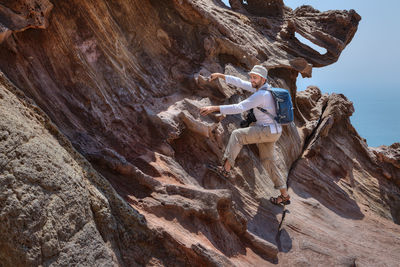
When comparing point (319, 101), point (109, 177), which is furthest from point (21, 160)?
point (319, 101)

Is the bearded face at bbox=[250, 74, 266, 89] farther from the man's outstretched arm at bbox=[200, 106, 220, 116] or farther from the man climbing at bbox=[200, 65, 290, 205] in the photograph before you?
the man's outstretched arm at bbox=[200, 106, 220, 116]

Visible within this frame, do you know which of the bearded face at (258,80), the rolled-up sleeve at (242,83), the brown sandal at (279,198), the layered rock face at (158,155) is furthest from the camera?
the brown sandal at (279,198)

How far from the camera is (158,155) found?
24.0 ft

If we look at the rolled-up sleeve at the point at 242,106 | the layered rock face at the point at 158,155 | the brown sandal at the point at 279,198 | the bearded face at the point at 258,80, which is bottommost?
the brown sandal at the point at 279,198

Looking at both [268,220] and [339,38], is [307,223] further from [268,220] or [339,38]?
[339,38]

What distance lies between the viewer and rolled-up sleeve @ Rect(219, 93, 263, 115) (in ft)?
24.0

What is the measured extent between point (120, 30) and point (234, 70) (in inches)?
115

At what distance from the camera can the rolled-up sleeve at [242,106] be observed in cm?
731

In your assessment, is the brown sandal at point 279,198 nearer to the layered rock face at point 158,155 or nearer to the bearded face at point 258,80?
the layered rock face at point 158,155

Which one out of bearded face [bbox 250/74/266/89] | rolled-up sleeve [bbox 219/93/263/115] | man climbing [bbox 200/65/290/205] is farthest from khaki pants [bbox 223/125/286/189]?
bearded face [bbox 250/74/266/89]

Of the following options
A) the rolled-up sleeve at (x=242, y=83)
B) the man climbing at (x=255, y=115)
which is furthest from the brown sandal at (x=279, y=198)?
the rolled-up sleeve at (x=242, y=83)

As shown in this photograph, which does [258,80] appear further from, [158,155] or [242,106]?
[158,155]

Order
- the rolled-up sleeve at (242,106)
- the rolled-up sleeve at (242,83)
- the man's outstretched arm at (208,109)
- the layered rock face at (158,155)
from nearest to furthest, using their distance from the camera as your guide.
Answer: the layered rock face at (158,155) → the rolled-up sleeve at (242,106) → the man's outstretched arm at (208,109) → the rolled-up sleeve at (242,83)

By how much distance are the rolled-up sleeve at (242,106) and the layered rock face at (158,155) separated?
3.33 feet
